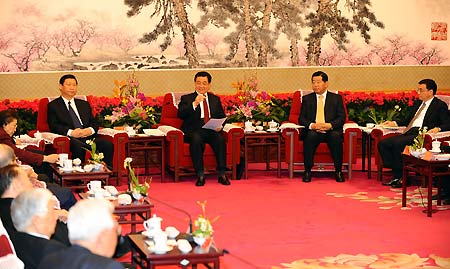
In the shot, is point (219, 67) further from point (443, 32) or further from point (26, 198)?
point (26, 198)

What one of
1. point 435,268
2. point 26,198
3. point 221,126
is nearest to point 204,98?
point 221,126

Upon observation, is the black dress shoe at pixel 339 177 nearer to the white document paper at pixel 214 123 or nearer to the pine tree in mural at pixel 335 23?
the white document paper at pixel 214 123

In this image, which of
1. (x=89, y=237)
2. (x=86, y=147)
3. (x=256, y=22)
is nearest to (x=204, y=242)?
(x=89, y=237)

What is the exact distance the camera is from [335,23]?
13.2 m

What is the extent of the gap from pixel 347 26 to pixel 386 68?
2.96ft

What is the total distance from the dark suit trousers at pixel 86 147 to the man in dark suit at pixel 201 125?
95 centimetres

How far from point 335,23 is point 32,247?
978 centimetres

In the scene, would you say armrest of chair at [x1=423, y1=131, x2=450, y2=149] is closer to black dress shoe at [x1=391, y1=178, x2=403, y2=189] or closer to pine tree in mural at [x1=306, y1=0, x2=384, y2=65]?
black dress shoe at [x1=391, y1=178, x2=403, y2=189]

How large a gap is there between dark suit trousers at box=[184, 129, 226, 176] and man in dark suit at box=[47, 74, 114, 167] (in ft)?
3.08

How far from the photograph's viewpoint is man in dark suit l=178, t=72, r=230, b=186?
33.2 feet

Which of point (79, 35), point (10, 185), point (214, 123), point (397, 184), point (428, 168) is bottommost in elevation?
point (397, 184)

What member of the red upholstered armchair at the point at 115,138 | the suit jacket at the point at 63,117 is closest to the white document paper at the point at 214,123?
the red upholstered armchair at the point at 115,138

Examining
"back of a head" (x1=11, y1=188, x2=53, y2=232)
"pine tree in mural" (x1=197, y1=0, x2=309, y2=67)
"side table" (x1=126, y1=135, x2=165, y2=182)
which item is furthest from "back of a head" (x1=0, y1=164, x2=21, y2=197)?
"pine tree in mural" (x1=197, y1=0, x2=309, y2=67)

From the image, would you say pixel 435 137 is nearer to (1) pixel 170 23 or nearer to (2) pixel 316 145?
(2) pixel 316 145
